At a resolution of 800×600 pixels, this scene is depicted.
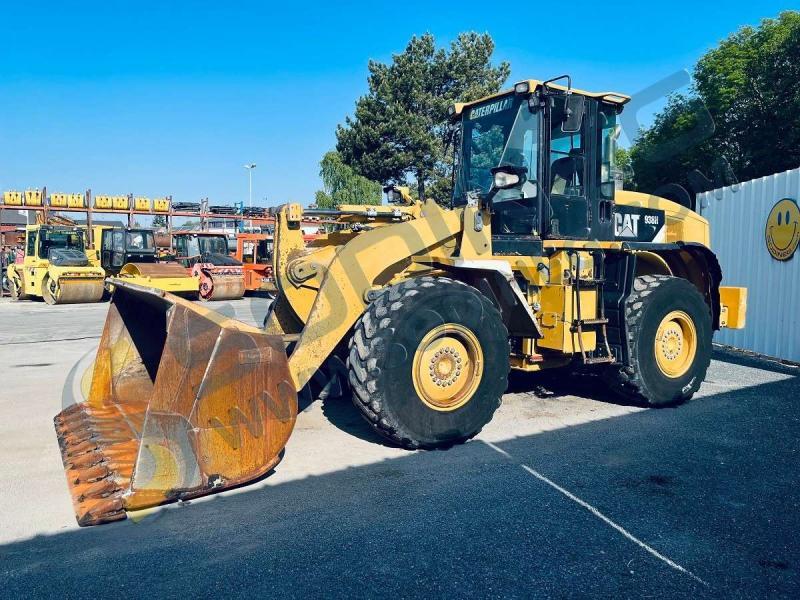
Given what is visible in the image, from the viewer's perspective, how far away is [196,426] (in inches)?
149

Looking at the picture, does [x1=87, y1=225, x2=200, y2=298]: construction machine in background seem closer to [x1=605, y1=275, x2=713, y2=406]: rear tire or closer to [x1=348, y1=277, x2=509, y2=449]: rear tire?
[x1=605, y1=275, x2=713, y2=406]: rear tire

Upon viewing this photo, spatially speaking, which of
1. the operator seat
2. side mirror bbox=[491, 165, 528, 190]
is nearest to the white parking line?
side mirror bbox=[491, 165, 528, 190]

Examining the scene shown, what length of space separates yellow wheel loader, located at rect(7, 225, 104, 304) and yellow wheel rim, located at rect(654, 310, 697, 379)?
18.1 m

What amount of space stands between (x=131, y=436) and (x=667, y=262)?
19.3 feet

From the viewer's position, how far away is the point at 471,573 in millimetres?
3125

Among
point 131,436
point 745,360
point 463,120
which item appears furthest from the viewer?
point 745,360

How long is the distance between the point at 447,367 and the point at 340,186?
53411 mm

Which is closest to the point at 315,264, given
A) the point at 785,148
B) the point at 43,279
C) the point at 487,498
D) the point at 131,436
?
the point at 131,436

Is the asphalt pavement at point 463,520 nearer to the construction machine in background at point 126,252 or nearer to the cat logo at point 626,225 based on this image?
the cat logo at point 626,225

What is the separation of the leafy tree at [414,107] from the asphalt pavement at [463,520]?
22.9 metres

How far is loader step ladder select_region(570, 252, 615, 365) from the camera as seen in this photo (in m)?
5.94

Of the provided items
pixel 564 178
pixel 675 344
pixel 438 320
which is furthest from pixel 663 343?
pixel 438 320

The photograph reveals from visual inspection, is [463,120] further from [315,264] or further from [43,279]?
[43,279]

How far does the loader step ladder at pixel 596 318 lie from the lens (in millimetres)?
5941
